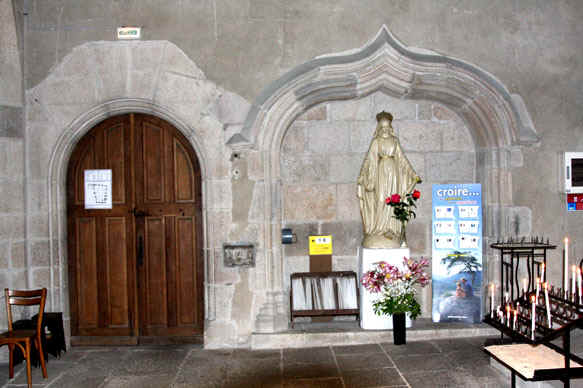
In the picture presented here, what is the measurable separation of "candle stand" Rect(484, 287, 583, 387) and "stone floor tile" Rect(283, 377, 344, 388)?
123 cm

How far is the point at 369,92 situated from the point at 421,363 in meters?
2.71

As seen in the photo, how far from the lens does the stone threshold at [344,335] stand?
4.50m

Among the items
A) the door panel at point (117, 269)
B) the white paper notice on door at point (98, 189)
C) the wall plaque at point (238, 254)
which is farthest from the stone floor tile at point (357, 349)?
the white paper notice on door at point (98, 189)

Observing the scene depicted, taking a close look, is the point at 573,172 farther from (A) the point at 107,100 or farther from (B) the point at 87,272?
(B) the point at 87,272

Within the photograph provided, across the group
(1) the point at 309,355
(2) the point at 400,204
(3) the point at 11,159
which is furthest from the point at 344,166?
(3) the point at 11,159

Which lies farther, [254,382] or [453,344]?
[453,344]

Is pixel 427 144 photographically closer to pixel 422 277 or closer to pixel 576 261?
pixel 422 277

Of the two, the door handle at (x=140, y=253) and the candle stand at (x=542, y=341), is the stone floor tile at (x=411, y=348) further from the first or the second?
the door handle at (x=140, y=253)

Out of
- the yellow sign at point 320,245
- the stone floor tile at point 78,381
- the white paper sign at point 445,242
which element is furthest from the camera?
the yellow sign at point 320,245

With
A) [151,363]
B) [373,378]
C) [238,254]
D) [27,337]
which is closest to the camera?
[27,337]

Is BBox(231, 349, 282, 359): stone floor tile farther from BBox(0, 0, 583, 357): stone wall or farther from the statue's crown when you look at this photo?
the statue's crown

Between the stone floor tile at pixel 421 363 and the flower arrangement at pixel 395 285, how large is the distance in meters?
0.41

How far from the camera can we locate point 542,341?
2.50m

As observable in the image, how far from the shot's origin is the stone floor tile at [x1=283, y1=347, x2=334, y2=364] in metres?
4.11
